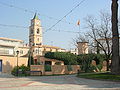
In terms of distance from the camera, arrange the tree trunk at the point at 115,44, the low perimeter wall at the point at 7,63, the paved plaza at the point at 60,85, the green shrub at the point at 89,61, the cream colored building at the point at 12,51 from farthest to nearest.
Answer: the green shrub at the point at 89,61 < the cream colored building at the point at 12,51 < the low perimeter wall at the point at 7,63 < the tree trunk at the point at 115,44 < the paved plaza at the point at 60,85

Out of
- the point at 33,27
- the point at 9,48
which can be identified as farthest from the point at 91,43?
the point at 33,27

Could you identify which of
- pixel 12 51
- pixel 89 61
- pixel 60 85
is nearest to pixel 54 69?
pixel 89 61

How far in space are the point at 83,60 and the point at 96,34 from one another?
18.9 feet

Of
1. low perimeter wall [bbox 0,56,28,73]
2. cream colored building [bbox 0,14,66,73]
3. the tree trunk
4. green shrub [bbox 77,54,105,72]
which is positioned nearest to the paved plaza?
the tree trunk

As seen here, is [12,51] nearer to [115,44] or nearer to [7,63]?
[7,63]

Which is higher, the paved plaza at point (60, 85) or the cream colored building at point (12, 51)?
the cream colored building at point (12, 51)

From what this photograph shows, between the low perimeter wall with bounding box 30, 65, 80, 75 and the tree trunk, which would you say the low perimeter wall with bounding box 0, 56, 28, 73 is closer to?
the low perimeter wall with bounding box 30, 65, 80, 75

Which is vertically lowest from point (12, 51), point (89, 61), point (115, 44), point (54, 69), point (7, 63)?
point (54, 69)

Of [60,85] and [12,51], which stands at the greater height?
[12,51]

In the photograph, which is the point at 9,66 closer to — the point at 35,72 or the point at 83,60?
the point at 35,72

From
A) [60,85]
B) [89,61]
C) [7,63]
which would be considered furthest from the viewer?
[89,61]

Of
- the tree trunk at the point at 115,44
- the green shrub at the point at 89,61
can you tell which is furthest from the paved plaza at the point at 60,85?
the green shrub at the point at 89,61

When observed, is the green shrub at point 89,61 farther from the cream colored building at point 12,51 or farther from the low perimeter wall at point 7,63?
the low perimeter wall at point 7,63

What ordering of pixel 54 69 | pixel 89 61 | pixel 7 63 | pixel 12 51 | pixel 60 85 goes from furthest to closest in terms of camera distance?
pixel 12 51, pixel 89 61, pixel 7 63, pixel 54 69, pixel 60 85
